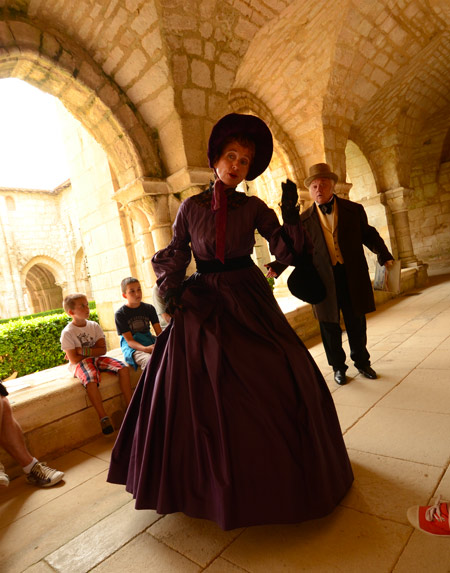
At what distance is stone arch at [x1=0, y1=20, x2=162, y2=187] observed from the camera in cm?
305

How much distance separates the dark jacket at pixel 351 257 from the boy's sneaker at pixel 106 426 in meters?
1.77

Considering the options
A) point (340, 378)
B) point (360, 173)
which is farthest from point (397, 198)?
point (340, 378)

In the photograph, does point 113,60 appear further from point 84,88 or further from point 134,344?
point 134,344

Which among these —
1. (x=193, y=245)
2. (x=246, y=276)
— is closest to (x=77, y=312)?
(x=193, y=245)

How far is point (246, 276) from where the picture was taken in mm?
1592

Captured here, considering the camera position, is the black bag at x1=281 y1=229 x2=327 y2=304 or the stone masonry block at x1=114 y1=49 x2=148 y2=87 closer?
the black bag at x1=281 y1=229 x2=327 y2=304

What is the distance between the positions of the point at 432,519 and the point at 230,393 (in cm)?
80

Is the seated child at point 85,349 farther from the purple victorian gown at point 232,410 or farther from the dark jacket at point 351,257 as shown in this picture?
the dark jacket at point 351,257

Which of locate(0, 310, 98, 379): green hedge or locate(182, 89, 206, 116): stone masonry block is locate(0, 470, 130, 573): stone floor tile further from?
locate(0, 310, 98, 379): green hedge

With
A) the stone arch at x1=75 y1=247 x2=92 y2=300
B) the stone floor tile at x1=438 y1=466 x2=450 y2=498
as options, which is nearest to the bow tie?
the stone floor tile at x1=438 y1=466 x2=450 y2=498

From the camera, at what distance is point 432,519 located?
119 cm

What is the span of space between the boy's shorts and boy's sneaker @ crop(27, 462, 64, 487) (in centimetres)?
58

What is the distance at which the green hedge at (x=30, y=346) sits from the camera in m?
5.47

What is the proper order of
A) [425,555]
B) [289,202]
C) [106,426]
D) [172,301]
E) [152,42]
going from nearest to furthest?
[425,555]
[289,202]
[172,301]
[106,426]
[152,42]
